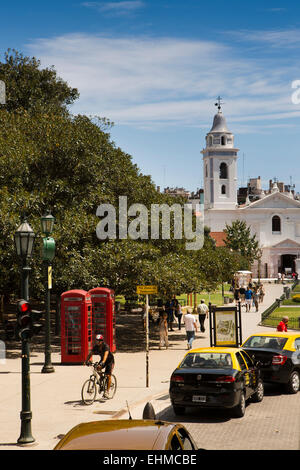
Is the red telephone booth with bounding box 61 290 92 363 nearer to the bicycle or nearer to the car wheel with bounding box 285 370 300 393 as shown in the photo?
the bicycle

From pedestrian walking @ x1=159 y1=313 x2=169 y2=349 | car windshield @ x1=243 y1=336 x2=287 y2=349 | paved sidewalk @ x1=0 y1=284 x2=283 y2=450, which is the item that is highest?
car windshield @ x1=243 y1=336 x2=287 y2=349

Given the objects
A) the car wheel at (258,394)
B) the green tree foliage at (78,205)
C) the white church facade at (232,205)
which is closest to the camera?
the car wheel at (258,394)

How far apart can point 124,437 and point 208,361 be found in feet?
24.9

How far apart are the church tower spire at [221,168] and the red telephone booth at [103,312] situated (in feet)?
295

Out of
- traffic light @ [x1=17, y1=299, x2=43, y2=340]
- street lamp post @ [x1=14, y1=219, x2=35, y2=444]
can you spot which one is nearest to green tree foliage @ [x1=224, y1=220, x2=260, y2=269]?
street lamp post @ [x1=14, y1=219, x2=35, y2=444]

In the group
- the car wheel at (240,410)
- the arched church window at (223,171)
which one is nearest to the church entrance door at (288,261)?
the arched church window at (223,171)

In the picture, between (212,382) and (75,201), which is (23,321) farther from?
(75,201)

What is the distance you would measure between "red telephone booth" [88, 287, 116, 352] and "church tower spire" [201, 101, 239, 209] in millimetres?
90052

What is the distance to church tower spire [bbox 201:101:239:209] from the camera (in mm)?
112500

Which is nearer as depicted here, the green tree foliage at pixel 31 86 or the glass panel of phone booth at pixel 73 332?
the glass panel of phone booth at pixel 73 332

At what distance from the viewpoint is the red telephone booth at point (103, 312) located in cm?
2345

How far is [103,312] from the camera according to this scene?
23.6m

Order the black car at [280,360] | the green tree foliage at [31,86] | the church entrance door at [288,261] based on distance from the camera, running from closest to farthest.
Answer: the black car at [280,360] → the green tree foliage at [31,86] → the church entrance door at [288,261]

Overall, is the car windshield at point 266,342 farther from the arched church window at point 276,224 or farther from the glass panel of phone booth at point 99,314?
the arched church window at point 276,224
